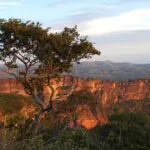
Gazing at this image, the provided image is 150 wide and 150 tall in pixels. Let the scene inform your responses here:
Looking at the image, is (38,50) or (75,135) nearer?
(75,135)

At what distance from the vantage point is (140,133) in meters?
33.8

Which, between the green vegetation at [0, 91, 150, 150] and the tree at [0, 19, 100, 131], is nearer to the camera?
the green vegetation at [0, 91, 150, 150]

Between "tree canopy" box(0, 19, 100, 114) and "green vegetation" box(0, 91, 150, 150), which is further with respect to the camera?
"tree canopy" box(0, 19, 100, 114)

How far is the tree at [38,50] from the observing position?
2195 centimetres

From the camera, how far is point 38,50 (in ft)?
73.0

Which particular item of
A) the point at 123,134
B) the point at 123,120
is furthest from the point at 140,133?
the point at 123,120

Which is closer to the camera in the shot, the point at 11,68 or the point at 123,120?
the point at 11,68

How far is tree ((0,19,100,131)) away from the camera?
→ 72.0 feet

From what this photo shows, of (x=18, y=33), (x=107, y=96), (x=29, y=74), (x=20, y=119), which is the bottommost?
(x=107, y=96)

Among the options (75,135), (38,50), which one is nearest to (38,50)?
(38,50)

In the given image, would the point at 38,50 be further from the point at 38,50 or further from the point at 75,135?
the point at 75,135

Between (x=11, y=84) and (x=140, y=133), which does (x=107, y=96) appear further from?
(x=140, y=133)

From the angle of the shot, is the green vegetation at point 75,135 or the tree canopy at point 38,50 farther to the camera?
the tree canopy at point 38,50

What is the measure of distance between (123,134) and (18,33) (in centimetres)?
1428
